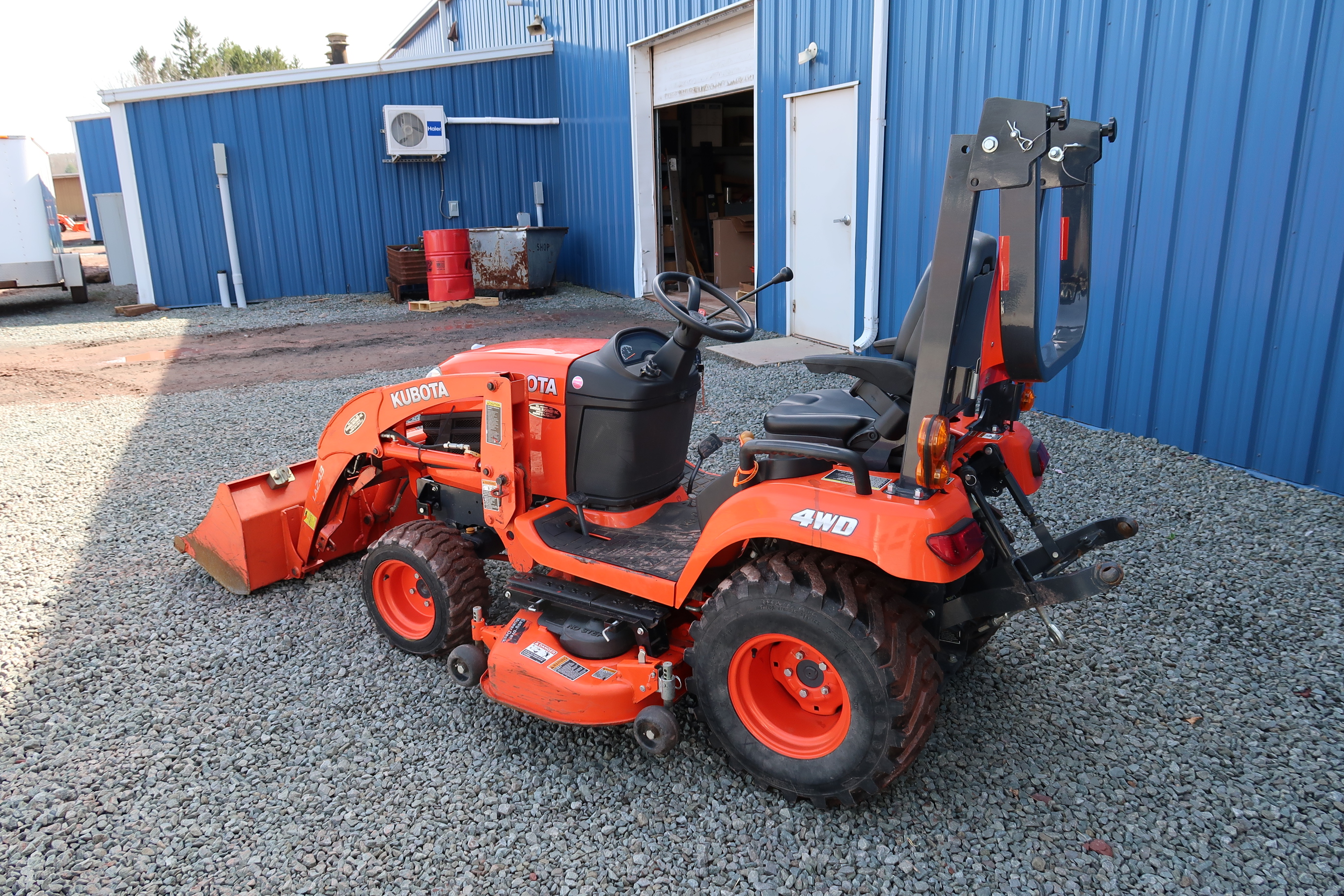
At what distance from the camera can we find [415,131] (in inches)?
506

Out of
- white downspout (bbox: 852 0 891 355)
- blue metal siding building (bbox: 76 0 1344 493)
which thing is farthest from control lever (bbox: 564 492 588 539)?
white downspout (bbox: 852 0 891 355)

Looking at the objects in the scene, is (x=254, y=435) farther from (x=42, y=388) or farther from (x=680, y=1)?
(x=680, y=1)

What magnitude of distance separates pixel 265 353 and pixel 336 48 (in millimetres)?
10635

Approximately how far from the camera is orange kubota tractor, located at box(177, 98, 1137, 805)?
2148 mm

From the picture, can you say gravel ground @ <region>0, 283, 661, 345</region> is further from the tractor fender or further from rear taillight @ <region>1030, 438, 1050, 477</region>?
the tractor fender

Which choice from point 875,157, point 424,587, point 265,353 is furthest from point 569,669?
point 265,353

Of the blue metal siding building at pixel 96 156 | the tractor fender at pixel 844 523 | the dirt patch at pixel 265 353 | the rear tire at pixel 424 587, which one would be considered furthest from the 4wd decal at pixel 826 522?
the blue metal siding building at pixel 96 156

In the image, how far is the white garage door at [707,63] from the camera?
30.8 ft

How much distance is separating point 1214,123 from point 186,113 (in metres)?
12.6

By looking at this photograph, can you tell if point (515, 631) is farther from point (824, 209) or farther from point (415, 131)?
point (415, 131)

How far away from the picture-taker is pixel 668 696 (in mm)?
2518

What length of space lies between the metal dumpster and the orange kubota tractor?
360 inches

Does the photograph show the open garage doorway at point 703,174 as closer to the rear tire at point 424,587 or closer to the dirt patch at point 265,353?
the dirt patch at point 265,353

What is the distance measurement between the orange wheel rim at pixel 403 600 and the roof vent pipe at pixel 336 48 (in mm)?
16615
